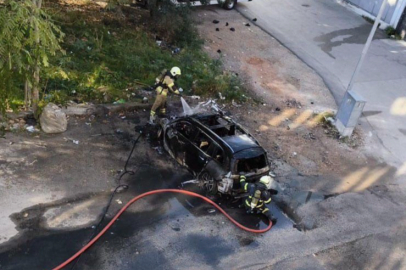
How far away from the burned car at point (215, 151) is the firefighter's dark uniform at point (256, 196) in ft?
1.02

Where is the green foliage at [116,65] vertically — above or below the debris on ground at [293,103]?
above

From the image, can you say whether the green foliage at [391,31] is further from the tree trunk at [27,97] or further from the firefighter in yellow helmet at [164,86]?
the tree trunk at [27,97]

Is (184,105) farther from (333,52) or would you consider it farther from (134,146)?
(333,52)

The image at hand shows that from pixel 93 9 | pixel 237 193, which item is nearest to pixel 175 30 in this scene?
pixel 93 9

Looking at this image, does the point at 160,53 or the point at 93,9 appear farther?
the point at 93,9

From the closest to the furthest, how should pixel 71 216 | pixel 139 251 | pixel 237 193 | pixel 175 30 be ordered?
pixel 139 251, pixel 71 216, pixel 237 193, pixel 175 30

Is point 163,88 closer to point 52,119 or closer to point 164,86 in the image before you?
point 164,86

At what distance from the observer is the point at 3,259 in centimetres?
667

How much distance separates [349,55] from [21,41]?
1384 cm

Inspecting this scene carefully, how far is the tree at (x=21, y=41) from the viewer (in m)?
7.51

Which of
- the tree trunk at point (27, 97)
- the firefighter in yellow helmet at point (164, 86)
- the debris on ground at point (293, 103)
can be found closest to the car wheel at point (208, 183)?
the firefighter in yellow helmet at point (164, 86)

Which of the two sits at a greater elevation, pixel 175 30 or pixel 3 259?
pixel 175 30

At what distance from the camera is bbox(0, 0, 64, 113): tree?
751 cm

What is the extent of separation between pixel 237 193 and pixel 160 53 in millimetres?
7164
